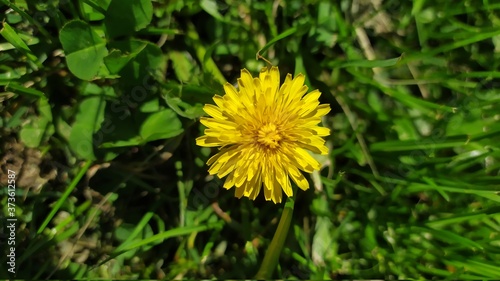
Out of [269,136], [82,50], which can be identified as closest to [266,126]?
[269,136]

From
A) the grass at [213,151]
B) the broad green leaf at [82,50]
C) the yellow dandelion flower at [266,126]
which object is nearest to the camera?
the yellow dandelion flower at [266,126]

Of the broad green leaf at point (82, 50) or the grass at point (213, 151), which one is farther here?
the grass at point (213, 151)

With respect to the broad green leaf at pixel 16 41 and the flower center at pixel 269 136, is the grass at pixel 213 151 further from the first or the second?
the flower center at pixel 269 136

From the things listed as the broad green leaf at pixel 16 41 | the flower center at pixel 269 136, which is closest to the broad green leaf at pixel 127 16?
the broad green leaf at pixel 16 41

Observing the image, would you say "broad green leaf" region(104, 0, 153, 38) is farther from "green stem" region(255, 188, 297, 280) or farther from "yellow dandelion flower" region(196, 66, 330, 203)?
"green stem" region(255, 188, 297, 280)

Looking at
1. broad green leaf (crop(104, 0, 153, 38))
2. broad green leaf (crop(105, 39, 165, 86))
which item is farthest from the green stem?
broad green leaf (crop(104, 0, 153, 38))

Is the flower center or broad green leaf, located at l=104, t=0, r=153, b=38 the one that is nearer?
the flower center

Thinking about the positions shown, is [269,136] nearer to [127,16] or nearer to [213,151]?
[213,151]
